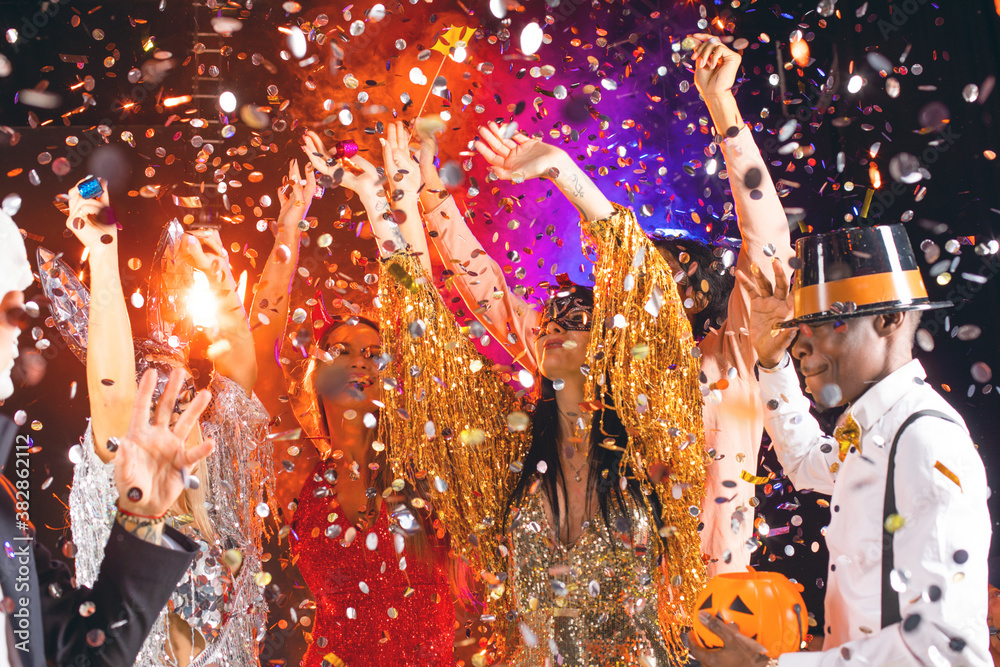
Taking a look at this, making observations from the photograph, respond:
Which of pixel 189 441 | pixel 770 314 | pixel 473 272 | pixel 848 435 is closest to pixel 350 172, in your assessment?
pixel 473 272

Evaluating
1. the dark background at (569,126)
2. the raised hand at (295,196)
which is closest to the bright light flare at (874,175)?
the dark background at (569,126)

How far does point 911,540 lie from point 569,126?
200 centimetres

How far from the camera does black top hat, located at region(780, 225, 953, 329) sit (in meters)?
1.87

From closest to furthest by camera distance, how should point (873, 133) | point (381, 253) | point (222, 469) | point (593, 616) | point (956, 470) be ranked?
point (956, 470) < point (593, 616) < point (381, 253) < point (222, 469) < point (873, 133)

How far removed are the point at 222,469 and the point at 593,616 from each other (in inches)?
52.5

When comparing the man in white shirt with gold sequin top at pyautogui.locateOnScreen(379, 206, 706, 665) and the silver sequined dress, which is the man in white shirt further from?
the silver sequined dress

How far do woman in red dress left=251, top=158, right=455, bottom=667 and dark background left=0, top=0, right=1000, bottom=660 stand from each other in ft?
2.18

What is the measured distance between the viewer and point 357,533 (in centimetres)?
248

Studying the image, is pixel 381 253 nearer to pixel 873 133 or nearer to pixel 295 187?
pixel 295 187

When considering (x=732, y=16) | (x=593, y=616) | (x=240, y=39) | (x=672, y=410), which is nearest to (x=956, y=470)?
(x=672, y=410)

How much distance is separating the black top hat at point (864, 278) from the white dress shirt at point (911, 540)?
0.58 feet

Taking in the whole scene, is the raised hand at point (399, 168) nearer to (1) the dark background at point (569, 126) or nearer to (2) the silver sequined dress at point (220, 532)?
(1) the dark background at point (569, 126)

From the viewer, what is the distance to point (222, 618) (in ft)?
7.95

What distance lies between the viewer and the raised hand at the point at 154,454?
161 cm
